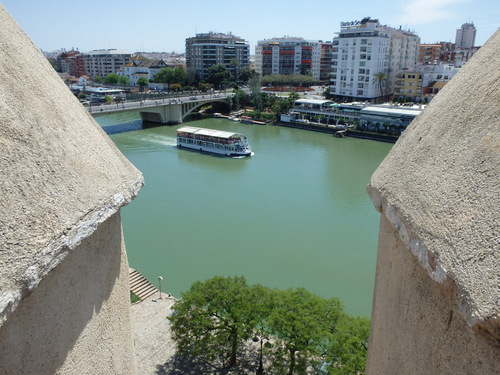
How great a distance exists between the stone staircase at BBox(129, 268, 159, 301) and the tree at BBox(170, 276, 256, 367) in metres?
2.84

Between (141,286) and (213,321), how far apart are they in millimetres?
3508

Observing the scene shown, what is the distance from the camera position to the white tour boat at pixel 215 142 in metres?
25.0

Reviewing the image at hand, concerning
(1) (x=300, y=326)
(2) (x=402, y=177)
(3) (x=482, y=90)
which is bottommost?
(1) (x=300, y=326)

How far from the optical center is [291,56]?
6181cm

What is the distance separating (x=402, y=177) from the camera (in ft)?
10.3

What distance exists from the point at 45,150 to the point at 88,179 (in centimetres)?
34

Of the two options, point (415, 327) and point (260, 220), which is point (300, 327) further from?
point (260, 220)

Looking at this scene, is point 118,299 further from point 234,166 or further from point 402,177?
Result: point 234,166

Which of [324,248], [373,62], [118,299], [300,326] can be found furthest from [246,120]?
[118,299]

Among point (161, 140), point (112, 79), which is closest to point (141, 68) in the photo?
point (112, 79)

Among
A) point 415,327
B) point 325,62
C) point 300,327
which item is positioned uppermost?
point 325,62

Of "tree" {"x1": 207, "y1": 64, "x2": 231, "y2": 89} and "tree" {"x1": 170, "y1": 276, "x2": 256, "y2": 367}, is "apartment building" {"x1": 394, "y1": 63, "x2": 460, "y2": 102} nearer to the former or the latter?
"tree" {"x1": 207, "y1": 64, "x2": 231, "y2": 89}

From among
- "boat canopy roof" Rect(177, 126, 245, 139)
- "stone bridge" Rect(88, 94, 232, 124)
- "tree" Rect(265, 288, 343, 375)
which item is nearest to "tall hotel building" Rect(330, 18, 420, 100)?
"stone bridge" Rect(88, 94, 232, 124)

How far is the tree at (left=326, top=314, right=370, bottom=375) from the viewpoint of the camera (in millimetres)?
6246
